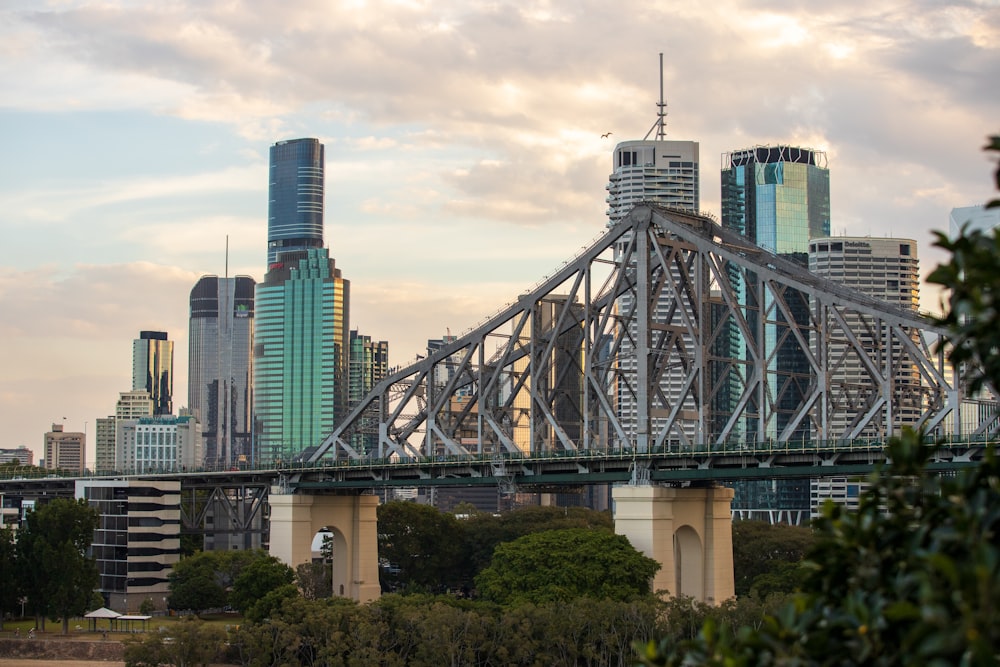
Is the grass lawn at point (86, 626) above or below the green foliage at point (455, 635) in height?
below

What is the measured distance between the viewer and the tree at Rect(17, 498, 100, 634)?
13925 centimetres

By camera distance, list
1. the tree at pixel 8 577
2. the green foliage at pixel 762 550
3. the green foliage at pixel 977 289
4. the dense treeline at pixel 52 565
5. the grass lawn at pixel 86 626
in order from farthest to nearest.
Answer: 1. the green foliage at pixel 762 550
2. the tree at pixel 8 577
3. the dense treeline at pixel 52 565
4. the grass lawn at pixel 86 626
5. the green foliage at pixel 977 289

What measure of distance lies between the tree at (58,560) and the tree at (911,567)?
120657 mm

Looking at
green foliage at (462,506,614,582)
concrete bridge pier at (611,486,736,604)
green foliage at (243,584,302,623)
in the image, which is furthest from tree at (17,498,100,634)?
concrete bridge pier at (611,486,736,604)

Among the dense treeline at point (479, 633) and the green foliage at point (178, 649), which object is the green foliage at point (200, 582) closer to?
the green foliage at point (178, 649)

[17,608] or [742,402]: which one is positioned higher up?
[742,402]

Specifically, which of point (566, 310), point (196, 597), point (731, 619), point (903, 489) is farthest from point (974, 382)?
point (196, 597)

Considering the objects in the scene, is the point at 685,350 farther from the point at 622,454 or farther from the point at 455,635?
the point at 455,635

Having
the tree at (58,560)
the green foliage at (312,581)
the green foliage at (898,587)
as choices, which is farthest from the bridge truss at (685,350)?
the green foliage at (898,587)

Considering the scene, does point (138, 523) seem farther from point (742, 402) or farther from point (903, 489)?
point (903, 489)

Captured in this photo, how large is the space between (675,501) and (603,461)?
286 inches

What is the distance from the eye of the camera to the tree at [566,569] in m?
118

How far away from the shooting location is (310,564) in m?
151

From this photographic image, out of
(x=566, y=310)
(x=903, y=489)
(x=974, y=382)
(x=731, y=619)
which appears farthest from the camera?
(x=566, y=310)
